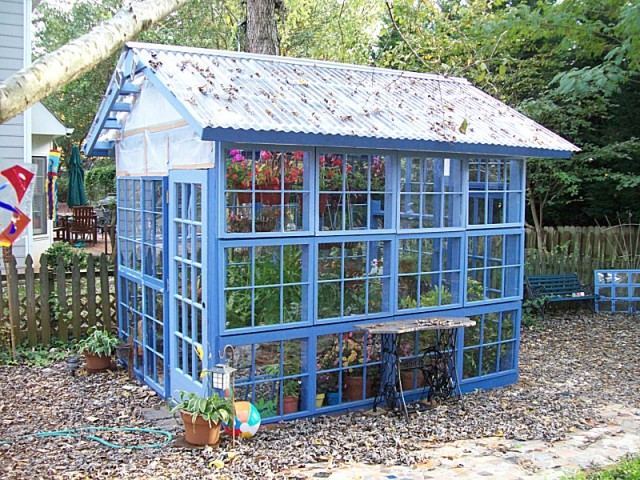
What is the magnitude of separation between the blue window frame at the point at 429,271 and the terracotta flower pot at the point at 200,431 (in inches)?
92.7

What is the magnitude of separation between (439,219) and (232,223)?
7.74 ft

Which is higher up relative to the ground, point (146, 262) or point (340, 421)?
point (146, 262)

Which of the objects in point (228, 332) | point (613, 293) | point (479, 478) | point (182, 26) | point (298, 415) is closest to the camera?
point (479, 478)

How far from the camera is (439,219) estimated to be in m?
7.10

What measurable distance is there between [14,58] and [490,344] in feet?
31.2

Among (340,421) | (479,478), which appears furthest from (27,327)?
(479,478)

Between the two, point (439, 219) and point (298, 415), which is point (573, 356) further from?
point (298, 415)

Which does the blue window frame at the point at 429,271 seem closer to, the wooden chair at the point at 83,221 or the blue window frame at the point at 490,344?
the blue window frame at the point at 490,344

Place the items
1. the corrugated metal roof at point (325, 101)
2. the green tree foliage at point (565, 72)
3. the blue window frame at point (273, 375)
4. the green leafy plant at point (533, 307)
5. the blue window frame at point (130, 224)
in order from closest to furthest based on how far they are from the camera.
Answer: the corrugated metal roof at point (325, 101), the blue window frame at point (273, 375), the blue window frame at point (130, 224), the green tree foliage at point (565, 72), the green leafy plant at point (533, 307)

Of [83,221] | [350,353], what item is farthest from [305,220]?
[83,221]

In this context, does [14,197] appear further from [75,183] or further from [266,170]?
[75,183]

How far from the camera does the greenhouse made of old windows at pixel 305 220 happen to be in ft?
19.3

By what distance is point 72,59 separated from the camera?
2.98 metres

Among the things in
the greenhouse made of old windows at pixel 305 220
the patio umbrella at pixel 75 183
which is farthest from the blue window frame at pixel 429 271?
the patio umbrella at pixel 75 183
